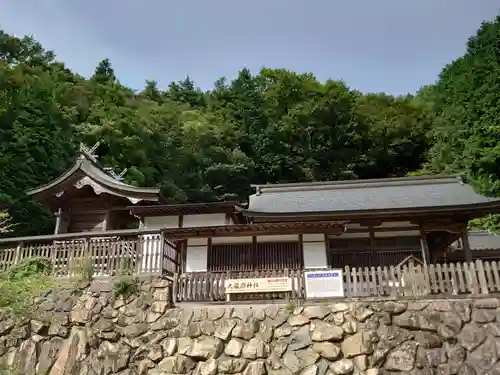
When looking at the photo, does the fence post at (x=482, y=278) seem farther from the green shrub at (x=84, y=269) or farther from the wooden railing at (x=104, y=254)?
the green shrub at (x=84, y=269)

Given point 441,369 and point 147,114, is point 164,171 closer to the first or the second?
point 147,114

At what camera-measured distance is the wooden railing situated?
12.7m

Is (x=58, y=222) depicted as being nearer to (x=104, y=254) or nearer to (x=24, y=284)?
(x=24, y=284)

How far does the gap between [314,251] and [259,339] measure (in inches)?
170

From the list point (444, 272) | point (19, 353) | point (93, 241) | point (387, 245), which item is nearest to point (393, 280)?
point (444, 272)

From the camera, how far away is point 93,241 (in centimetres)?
1358

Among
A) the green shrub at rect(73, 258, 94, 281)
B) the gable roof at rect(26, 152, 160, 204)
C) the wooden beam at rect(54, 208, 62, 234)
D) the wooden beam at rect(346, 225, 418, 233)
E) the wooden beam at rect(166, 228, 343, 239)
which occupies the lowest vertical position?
the green shrub at rect(73, 258, 94, 281)

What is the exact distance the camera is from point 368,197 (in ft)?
56.1

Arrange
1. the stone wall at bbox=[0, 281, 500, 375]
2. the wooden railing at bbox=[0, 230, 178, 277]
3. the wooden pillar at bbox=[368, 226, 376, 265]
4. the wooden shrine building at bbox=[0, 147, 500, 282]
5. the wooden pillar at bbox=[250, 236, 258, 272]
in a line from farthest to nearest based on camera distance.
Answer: the wooden pillar at bbox=[368, 226, 376, 265] → the wooden pillar at bbox=[250, 236, 258, 272] → the wooden shrine building at bbox=[0, 147, 500, 282] → the wooden railing at bbox=[0, 230, 178, 277] → the stone wall at bbox=[0, 281, 500, 375]

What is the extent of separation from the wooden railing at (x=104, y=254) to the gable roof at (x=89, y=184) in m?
2.45

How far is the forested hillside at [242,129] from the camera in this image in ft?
81.2

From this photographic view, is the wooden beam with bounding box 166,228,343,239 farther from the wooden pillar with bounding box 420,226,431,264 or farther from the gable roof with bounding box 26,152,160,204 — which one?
the wooden pillar with bounding box 420,226,431,264

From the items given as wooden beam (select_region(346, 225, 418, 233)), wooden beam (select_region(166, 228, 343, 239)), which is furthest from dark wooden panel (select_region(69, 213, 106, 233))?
wooden beam (select_region(346, 225, 418, 233))

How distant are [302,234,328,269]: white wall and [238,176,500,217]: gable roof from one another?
863 millimetres
